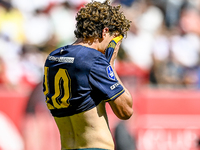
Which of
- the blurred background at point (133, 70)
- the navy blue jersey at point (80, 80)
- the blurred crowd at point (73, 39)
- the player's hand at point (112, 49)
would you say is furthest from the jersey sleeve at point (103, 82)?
the blurred crowd at point (73, 39)

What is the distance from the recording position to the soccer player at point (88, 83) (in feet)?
9.36

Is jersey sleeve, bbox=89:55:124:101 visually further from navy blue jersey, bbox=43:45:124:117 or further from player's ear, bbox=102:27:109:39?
player's ear, bbox=102:27:109:39

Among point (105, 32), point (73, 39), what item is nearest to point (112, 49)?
point (105, 32)

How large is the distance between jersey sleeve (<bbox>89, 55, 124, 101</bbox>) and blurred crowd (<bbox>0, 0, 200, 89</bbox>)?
4990 mm

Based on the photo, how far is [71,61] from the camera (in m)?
2.87

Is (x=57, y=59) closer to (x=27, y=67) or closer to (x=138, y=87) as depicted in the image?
(x=138, y=87)

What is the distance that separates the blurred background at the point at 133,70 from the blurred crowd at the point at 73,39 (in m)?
0.02

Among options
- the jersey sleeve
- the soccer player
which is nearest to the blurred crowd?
the soccer player

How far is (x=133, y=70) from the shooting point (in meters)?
8.15

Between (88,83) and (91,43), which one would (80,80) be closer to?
(88,83)

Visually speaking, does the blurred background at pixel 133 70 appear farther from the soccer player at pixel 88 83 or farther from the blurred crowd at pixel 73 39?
the soccer player at pixel 88 83

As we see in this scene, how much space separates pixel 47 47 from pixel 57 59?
559 cm

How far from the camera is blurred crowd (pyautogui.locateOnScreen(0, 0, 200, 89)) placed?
26.6 ft

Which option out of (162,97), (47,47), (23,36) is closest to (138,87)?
(162,97)
